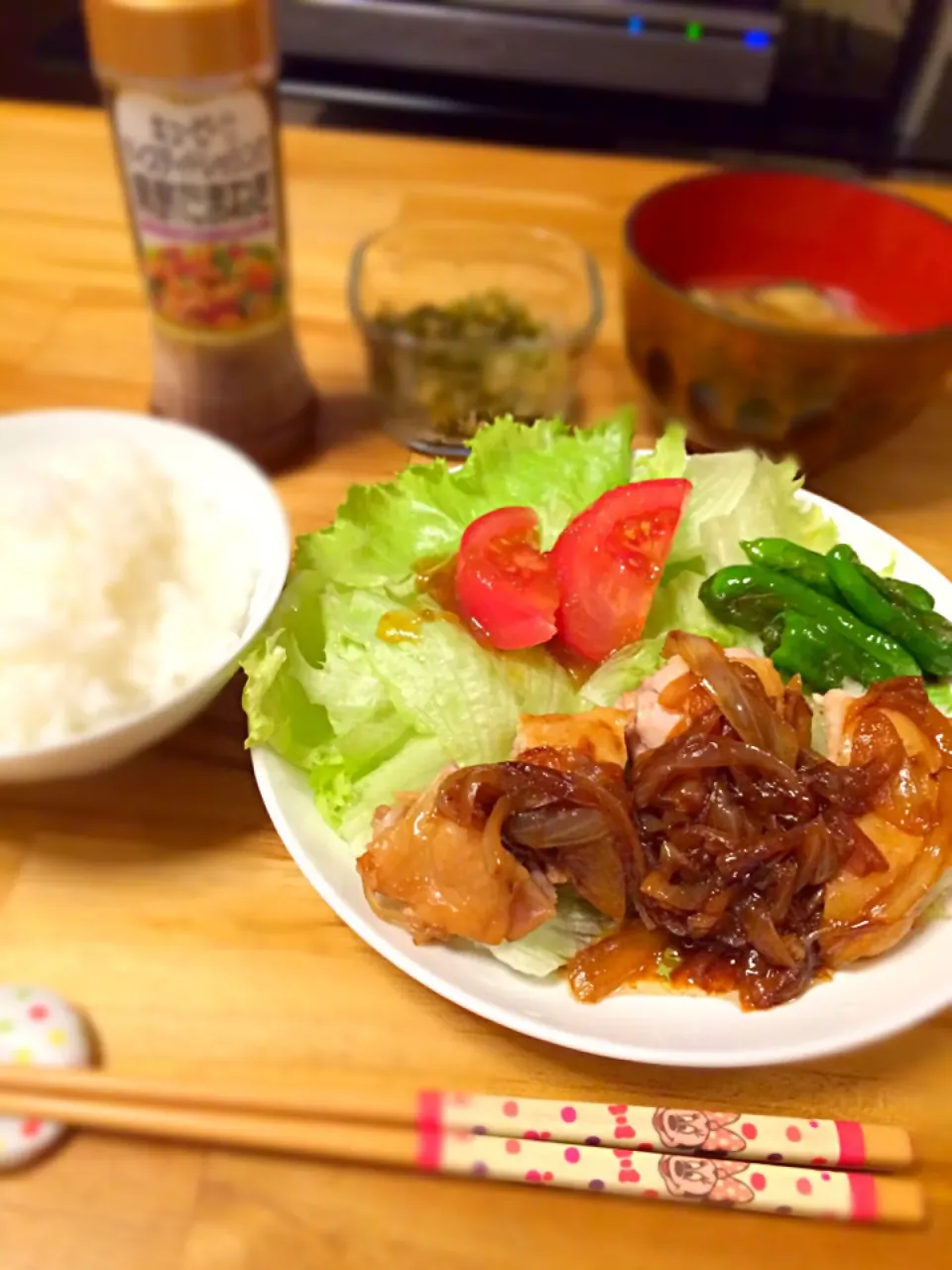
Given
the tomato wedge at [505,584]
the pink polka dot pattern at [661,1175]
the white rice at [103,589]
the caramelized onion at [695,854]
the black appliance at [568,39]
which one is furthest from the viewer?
the black appliance at [568,39]

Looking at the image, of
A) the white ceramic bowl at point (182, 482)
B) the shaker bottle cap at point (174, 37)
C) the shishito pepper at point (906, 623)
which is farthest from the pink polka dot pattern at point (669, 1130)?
the shaker bottle cap at point (174, 37)

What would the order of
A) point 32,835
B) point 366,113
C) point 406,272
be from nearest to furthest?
point 32,835 < point 406,272 < point 366,113

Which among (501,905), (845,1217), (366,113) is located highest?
(501,905)

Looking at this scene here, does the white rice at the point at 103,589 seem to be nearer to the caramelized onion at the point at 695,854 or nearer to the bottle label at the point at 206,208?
the bottle label at the point at 206,208

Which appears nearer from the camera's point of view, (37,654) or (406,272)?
(37,654)

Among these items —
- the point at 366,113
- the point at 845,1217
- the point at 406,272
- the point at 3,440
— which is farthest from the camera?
the point at 366,113

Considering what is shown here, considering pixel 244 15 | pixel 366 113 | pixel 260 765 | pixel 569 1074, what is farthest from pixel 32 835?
pixel 366 113

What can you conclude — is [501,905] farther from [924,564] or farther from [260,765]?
[924,564]

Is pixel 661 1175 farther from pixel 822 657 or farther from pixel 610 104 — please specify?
pixel 610 104
